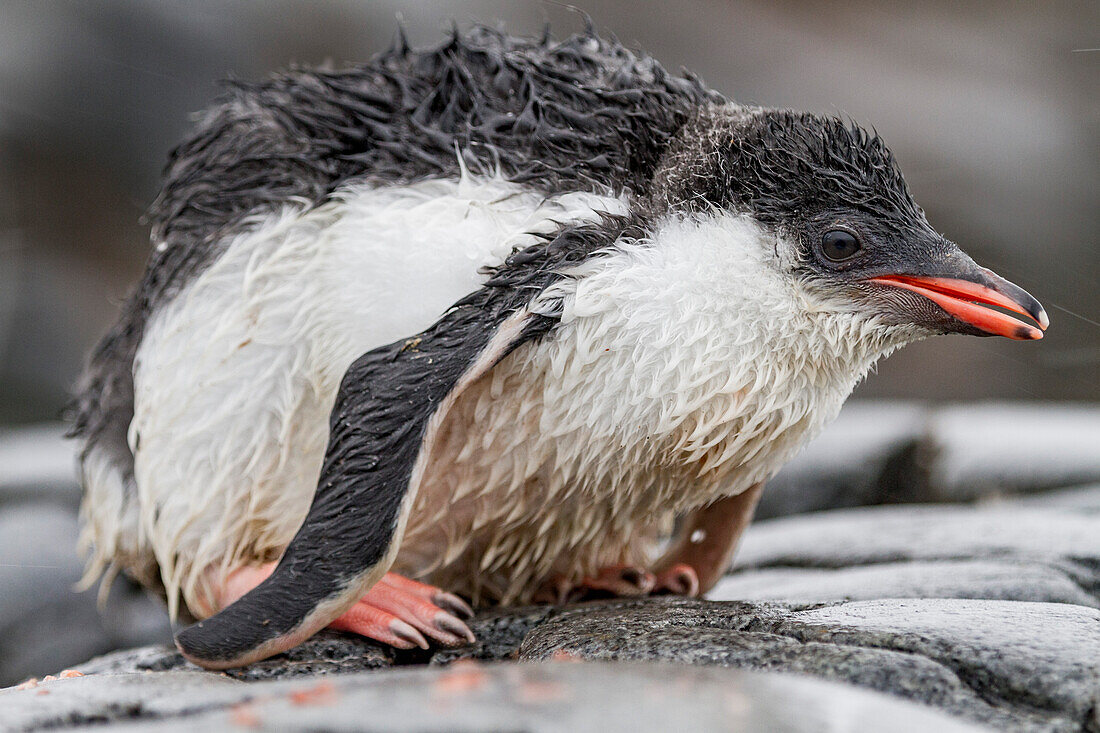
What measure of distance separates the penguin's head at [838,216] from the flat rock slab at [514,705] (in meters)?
0.55

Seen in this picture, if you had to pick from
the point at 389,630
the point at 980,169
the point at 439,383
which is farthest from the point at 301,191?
the point at 980,169

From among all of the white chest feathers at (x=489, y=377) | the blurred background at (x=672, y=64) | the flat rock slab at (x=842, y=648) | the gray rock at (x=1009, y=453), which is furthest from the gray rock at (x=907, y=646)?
the blurred background at (x=672, y=64)

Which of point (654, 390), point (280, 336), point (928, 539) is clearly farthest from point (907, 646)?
point (928, 539)

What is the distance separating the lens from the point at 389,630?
1497mm

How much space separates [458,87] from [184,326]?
548 millimetres

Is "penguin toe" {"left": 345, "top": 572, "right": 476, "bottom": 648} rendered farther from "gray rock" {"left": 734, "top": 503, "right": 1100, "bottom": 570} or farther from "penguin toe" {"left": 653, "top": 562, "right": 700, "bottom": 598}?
"gray rock" {"left": 734, "top": 503, "right": 1100, "bottom": 570}

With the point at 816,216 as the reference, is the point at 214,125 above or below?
above

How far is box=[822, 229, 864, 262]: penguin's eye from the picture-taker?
1.39 m

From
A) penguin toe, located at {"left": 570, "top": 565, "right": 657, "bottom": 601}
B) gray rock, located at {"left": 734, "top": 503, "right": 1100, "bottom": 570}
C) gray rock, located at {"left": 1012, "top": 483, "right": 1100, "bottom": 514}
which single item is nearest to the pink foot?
penguin toe, located at {"left": 570, "top": 565, "right": 657, "bottom": 601}

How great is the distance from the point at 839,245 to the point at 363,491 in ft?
2.27

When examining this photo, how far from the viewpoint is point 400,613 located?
1521 millimetres

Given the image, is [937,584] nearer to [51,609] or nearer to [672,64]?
[51,609]

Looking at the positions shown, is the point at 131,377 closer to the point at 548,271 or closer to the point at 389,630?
the point at 389,630

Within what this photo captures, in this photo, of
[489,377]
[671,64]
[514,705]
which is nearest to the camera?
[514,705]
